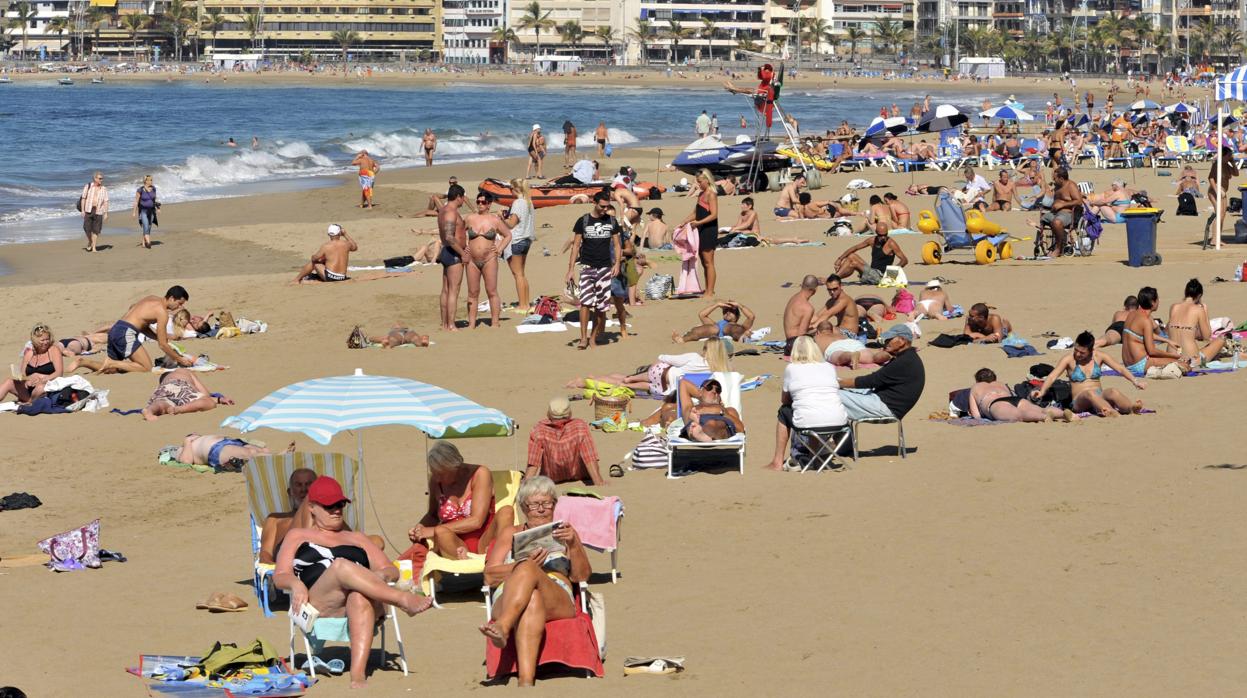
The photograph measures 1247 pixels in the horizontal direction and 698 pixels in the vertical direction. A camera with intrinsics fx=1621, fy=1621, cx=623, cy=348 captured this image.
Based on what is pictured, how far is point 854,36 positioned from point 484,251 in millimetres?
152704

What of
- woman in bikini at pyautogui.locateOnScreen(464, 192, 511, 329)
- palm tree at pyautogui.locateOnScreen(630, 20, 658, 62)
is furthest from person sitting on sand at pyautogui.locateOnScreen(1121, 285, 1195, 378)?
palm tree at pyautogui.locateOnScreen(630, 20, 658, 62)

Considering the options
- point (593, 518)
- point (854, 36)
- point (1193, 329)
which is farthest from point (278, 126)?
point (854, 36)

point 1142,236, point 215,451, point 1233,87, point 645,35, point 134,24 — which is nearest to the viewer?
point 215,451

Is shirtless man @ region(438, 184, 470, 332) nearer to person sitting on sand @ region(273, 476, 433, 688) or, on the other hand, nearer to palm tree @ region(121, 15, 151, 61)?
person sitting on sand @ region(273, 476, 433, 688)

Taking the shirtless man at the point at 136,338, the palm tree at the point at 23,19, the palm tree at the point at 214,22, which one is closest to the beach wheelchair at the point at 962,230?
the shirtless man at the point at 136,338

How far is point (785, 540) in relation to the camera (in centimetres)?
863

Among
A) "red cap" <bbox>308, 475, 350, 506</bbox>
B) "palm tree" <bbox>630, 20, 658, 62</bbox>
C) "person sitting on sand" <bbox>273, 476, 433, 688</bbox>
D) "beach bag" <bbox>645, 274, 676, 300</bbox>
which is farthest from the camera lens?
"palm tree" <bbox>630, 20, 658, 62</bbox>

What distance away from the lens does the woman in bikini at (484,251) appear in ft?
50.9

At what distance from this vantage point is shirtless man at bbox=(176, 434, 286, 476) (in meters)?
10.8

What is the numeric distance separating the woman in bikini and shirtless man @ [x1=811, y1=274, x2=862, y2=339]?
137 inches

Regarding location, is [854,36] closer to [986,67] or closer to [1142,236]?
[986,67]

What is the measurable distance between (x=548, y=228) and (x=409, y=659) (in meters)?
17.4

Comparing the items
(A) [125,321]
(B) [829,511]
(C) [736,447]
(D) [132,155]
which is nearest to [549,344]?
(A) [125,321]

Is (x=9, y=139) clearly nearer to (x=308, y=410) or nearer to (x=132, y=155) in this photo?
(x=132, y=155)
